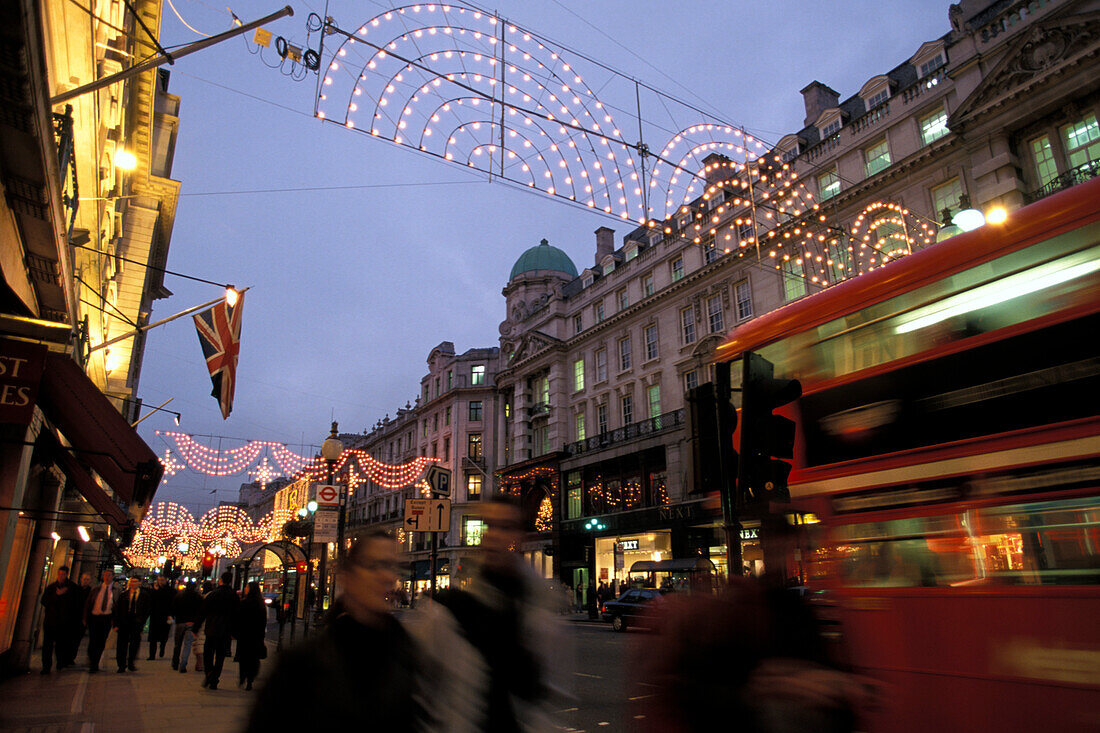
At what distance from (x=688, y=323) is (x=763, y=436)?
95.3ft

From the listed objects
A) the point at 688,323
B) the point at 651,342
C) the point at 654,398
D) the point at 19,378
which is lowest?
the point at 19,378

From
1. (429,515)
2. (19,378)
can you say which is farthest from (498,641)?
(429,515)

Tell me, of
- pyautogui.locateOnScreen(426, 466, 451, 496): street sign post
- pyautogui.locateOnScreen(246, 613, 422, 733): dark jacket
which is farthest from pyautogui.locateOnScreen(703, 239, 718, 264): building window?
pyautogui.locateOnScreen(246, 613, 422, 733): dark jacket

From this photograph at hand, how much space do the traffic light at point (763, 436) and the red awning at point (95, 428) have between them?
8.14 m

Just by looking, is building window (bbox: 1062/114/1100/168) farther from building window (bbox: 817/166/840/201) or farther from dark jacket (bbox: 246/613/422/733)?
dark jacket (bbox: 246/613/422/733)

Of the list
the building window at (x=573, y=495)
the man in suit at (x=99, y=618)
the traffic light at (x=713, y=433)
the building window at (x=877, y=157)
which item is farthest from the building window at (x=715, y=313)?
the man in suit at (x=99, y=618)

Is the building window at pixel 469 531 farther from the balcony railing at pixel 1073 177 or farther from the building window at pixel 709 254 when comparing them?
the balcony railing at pixel 1073 177

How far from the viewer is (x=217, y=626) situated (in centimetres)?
1127

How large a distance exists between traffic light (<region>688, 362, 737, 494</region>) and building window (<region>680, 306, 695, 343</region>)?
27075 mm

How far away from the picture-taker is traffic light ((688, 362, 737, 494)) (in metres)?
6.30

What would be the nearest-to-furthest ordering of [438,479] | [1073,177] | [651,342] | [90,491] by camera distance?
[438,479]
[90,491]
[1073,177]
[651,342]

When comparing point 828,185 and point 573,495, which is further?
point 573,495

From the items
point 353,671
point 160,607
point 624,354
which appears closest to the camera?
point 353,671

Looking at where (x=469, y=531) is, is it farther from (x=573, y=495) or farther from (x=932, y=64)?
(x=932, y=64)
